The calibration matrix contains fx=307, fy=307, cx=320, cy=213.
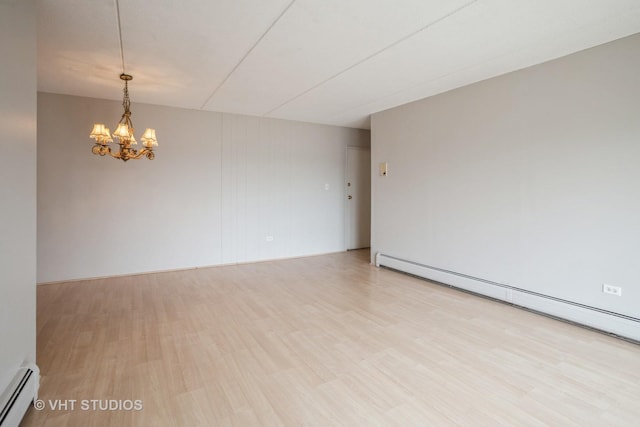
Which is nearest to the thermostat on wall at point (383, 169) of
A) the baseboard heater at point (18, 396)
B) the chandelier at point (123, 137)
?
the chandelier at point (123, 137)

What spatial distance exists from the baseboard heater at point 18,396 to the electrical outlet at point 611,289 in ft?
→ 14.4

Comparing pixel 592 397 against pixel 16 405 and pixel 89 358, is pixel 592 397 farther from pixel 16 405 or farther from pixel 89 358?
pixel 89 358

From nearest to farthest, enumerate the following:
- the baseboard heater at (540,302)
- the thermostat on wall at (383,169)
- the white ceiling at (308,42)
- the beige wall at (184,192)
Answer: the white ceiling at (308,42), the baseboard heater at (540,302), the beige wall at (184,192), the thermostat on wall at (383,169)

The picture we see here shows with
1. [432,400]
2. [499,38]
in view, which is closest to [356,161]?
[499,38]

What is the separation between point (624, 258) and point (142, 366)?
Answer: 4.12 m

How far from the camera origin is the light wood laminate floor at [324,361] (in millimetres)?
1795

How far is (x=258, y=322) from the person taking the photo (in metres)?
3.06

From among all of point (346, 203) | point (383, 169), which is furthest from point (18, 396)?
point (346, 203)

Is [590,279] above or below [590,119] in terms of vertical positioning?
below

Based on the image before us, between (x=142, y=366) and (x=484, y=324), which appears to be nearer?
(x=142, y=366)

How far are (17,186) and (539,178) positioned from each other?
171 inches

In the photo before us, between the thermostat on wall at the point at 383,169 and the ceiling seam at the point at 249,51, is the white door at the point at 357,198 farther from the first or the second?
the ceiling seam at the point at 249,51

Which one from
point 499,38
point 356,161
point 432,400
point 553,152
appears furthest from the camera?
point 356,161

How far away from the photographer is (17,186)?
1731 millimetres
